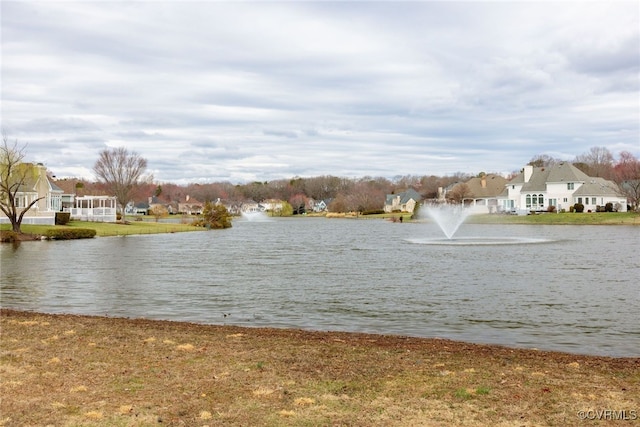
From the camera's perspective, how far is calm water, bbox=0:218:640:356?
54.0 feet

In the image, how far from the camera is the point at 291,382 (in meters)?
9.34

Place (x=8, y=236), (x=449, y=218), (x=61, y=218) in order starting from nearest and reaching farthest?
(x=8, y=236) → (x=61, y=218) → (x=449, y=218)

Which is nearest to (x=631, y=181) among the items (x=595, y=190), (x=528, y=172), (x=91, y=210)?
(x=595, y=190)

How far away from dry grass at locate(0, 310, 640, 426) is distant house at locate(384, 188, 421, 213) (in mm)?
157781

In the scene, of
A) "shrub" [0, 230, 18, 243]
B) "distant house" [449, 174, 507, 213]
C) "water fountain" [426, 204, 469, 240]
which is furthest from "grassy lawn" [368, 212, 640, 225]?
"shrub" [0, 230, 18, 243]

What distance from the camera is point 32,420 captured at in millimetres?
7668

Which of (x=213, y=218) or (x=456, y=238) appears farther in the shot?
(x=213, y=218)

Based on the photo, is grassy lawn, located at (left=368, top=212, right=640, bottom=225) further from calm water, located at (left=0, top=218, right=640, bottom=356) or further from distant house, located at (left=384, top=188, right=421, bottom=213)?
distant house, located at (left=384, top=188, right=421, bottom=213)

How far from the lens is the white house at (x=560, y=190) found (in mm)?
97125

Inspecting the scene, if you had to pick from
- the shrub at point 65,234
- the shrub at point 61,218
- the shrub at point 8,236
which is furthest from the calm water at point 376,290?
the shrub at point 61,218

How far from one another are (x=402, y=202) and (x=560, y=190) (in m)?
76.6

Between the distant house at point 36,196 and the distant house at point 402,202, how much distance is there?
105811 millimetres

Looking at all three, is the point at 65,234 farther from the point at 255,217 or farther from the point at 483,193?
the point at 255,217

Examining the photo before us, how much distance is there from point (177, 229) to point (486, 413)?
74.8 metres
